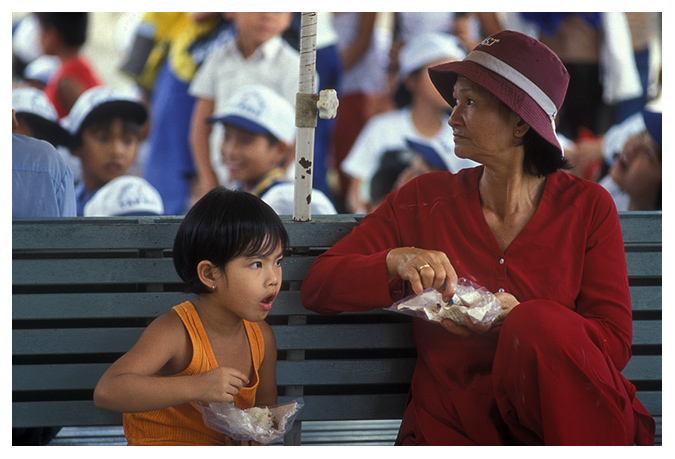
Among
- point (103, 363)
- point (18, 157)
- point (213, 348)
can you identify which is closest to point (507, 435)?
point (213, 348)

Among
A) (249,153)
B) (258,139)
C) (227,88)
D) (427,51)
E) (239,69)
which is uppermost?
Result: (427,51)

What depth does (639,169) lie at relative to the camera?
5121 millimetres

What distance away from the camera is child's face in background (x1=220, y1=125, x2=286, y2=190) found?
4762mm

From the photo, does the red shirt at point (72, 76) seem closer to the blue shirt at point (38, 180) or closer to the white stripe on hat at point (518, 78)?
the blue shirt at point (38, 180)

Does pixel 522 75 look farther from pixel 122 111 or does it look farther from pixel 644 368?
pixel 122 111

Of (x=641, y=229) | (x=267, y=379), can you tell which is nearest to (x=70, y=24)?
(x=267, y=379)

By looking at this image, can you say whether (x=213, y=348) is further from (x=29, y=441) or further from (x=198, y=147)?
(x=198, y=147)

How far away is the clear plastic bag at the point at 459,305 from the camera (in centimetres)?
164

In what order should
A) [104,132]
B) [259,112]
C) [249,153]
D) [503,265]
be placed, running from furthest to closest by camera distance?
[104,132] < [249,153] < [259,112] < [503,265]

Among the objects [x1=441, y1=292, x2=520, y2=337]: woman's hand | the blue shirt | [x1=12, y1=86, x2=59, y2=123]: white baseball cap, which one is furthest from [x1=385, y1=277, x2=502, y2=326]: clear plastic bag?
[x1=12, y1=86, x2=59, y2=123]: white baseball cap

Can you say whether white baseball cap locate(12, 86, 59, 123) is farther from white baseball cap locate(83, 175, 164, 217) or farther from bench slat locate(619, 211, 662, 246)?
bench slat locate(619, 211, 662, 246)

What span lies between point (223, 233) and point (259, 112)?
319 cm

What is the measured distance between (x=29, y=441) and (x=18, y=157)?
92 cm
